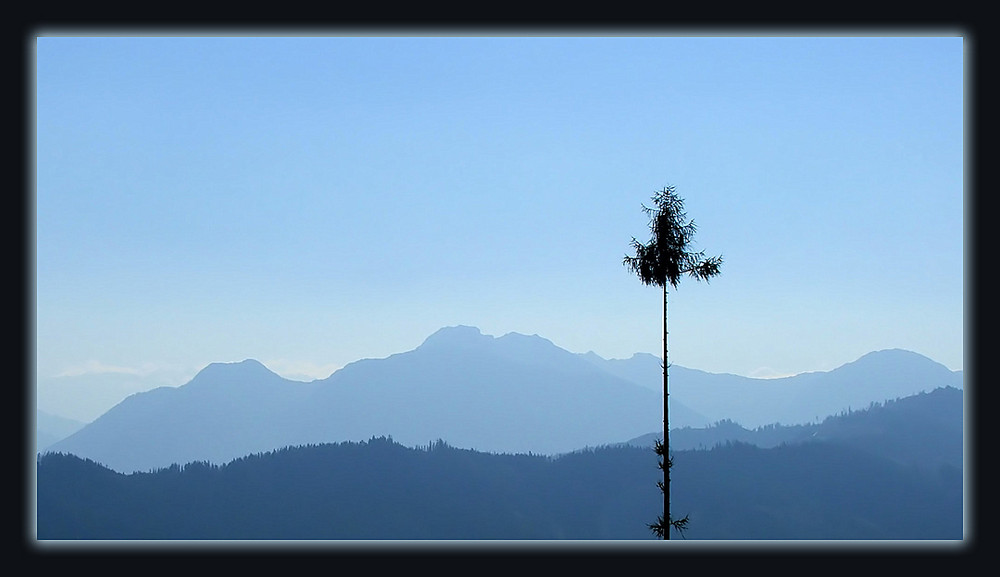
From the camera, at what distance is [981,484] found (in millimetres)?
23859

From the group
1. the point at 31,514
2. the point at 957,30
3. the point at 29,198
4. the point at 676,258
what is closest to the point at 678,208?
the point at 676,258

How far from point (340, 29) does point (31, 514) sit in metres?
15.8

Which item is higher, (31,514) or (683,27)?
(683,27)

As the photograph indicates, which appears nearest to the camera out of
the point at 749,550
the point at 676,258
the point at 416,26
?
the point at 749,550

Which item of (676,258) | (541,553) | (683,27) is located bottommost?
(541,553)

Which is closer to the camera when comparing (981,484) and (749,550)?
(749,550)

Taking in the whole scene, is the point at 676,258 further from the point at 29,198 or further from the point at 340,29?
the point at 29,198

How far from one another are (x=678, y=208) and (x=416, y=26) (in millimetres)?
10756

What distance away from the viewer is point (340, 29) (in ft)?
70.8

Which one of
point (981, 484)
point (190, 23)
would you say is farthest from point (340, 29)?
point (981, 484)

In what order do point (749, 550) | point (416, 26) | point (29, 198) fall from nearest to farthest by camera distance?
point (749, 550), point (416, 26), point (29, 198)

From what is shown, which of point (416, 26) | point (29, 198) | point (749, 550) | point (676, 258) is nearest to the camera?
point (749, 550)

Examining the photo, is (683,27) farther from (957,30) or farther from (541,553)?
(541,553)

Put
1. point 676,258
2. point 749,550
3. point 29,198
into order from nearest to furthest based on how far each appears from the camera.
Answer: point 749,550
point 29,198
point 676,258
